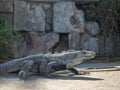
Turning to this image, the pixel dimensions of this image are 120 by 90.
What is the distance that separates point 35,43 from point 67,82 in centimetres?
351

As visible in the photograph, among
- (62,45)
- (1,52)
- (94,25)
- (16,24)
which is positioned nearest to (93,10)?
(94,25)

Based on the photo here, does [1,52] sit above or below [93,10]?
below

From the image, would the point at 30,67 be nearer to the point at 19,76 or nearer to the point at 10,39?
the point at 19,76

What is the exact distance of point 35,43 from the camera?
907 cm

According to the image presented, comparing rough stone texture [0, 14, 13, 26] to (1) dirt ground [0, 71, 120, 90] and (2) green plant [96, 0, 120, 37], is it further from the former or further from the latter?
(1) dirt ground [0, 71, 120, 90]

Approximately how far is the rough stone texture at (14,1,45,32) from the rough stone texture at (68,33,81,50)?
75 cm

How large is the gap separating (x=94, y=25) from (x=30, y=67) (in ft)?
10.9

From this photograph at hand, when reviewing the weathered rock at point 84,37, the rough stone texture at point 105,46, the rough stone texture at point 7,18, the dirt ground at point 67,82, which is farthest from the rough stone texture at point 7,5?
the dirt ground at point 67,82

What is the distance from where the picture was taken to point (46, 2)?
909 centimetres

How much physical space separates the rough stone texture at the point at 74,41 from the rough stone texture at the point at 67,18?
128 millimetres

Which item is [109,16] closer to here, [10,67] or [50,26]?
[50,26]

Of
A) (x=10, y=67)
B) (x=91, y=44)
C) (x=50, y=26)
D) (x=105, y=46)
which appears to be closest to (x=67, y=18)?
(x=50, y=26)

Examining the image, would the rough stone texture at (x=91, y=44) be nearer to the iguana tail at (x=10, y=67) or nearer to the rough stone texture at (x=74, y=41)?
the rough stone texture at (x=74, y=41)

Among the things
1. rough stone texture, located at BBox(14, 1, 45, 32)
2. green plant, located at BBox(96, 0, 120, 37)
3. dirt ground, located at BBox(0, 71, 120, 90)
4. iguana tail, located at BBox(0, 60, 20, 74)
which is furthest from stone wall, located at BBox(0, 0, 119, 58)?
dirt ground, located at BBox(0, 71, 120, 90)
